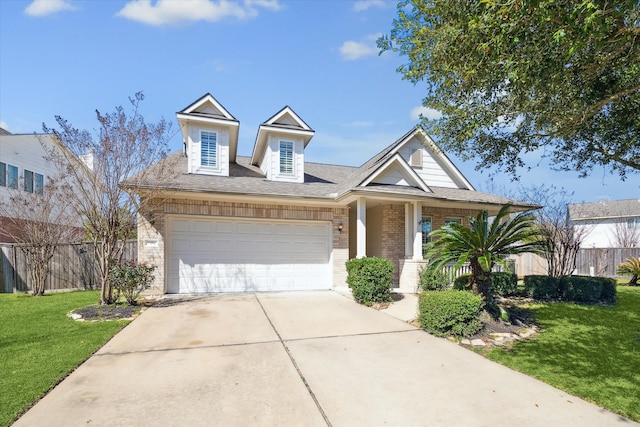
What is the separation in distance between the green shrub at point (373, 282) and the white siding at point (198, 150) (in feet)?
20.8

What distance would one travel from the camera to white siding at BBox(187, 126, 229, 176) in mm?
11977

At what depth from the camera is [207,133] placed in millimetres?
12141

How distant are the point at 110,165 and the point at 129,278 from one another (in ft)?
9.53

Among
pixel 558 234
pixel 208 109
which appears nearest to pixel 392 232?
pixel 558 234

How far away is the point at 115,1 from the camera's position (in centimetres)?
709

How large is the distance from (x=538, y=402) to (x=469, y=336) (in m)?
2.44

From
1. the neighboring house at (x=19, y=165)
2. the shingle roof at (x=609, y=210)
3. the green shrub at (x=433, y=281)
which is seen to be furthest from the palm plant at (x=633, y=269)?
the neighboring house at (x=19, y=165)

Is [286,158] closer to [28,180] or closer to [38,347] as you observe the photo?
[38,347]

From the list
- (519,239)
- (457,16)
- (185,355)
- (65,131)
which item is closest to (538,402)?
(519,239)

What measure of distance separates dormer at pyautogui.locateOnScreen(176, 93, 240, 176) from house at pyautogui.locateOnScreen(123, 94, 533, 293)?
4 cm

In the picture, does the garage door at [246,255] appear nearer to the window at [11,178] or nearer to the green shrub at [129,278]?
the green shrub at [129,278]

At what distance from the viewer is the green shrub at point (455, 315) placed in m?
6.21

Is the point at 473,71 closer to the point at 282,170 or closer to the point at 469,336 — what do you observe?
the point at 469,336

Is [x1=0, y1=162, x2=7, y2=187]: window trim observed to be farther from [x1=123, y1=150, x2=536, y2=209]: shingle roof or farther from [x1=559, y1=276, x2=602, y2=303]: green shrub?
[x1=559, y1=276, x2=602, y2=303]: green shrub
